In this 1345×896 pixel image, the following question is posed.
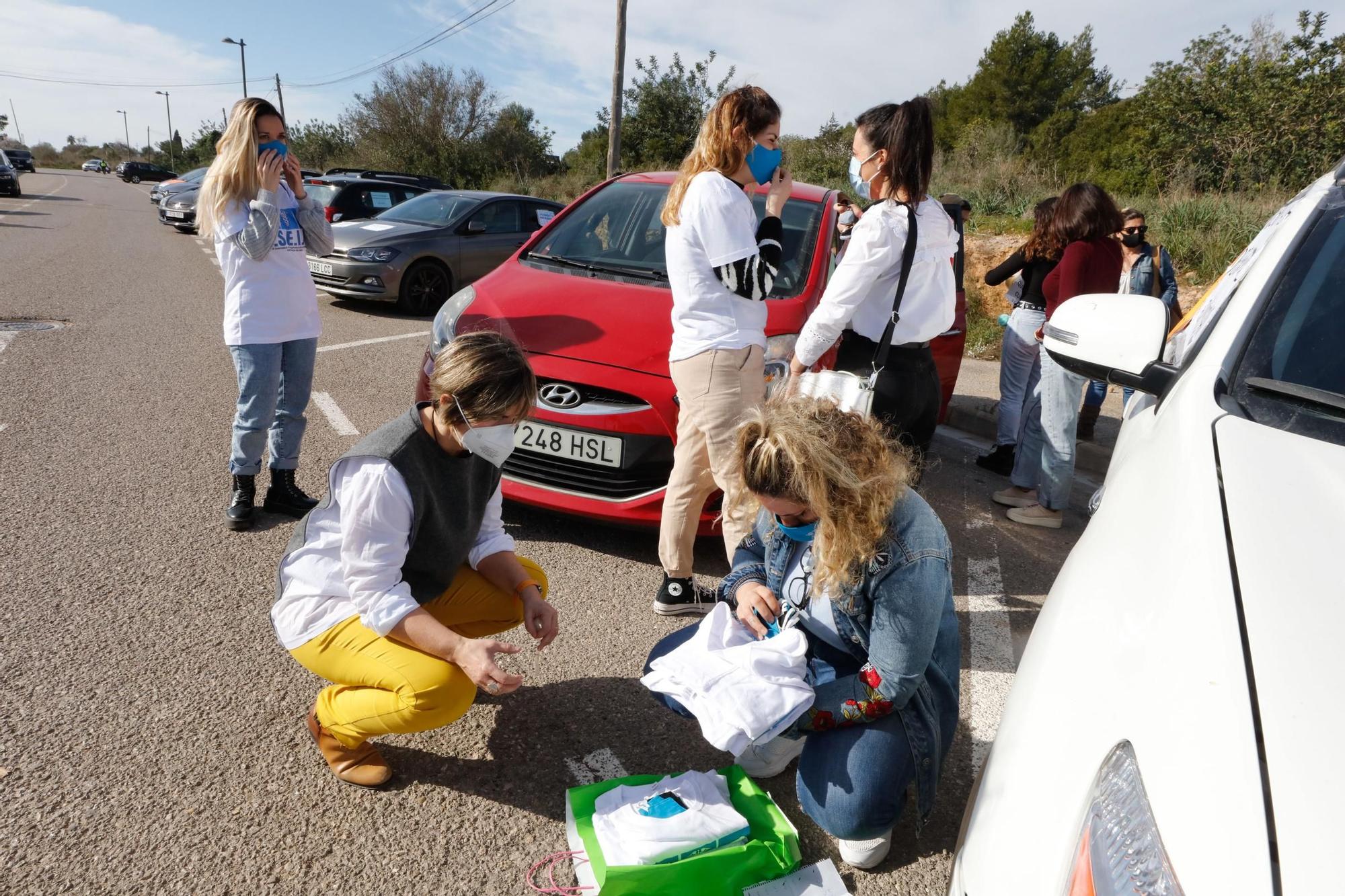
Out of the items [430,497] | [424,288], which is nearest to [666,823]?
[430,497]

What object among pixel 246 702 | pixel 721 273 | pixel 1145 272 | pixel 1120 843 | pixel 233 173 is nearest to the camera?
pixel 1120 843

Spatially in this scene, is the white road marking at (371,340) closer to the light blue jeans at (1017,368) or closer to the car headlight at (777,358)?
the car headlight at (777,358)

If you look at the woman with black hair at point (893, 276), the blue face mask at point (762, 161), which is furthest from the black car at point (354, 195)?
the woman with black hair at point (893, 276)

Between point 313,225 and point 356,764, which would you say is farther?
point 313,225

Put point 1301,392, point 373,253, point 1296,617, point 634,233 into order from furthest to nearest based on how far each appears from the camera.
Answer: point 373,253 < point 634,233 < point 1301,392 < point 1296,617

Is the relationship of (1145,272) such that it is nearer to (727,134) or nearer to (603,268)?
(603,268)

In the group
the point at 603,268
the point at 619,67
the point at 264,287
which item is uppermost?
the point at 619,67

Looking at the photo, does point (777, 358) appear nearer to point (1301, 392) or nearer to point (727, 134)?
point (727, 134)

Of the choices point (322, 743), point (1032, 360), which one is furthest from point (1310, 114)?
point (322, 743)

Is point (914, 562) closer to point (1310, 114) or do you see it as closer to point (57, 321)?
point (57, 321)

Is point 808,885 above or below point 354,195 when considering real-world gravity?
below

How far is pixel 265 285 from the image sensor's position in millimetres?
3523

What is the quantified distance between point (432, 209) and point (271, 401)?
24.1ft

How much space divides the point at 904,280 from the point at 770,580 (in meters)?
1.27
